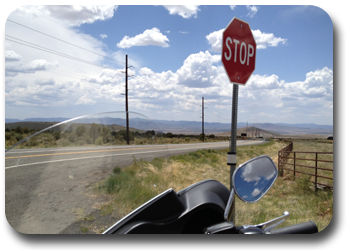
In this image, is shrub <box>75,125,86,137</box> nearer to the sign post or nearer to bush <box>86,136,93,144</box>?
bush <box>86,136,93,144</box>

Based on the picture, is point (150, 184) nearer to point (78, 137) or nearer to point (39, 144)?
point (78, 137)

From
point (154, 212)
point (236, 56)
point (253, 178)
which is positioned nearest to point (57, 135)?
point (154, 212)

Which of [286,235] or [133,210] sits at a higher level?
[133,210]

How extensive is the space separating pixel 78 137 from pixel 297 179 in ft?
27.7

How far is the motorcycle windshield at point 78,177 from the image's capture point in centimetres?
92

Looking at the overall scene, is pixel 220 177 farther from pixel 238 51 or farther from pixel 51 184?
pixel 51 184

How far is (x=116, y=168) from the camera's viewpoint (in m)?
1.08

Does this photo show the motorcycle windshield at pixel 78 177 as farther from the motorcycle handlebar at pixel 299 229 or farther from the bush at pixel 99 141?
the motorcycle handlebar at pixel 299 229

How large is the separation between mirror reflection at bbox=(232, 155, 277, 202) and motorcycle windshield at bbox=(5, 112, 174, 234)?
369 mm

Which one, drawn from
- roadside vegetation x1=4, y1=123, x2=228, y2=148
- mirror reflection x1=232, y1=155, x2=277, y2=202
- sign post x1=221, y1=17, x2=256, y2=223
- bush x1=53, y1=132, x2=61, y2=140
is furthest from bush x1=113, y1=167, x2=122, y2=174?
sign post x1=221, y1=17, x2=256, y2=223

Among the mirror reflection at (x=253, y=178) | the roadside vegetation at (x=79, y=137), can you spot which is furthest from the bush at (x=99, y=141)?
the mirror reflection at (x=253, y=178)

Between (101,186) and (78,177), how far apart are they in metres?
0.10

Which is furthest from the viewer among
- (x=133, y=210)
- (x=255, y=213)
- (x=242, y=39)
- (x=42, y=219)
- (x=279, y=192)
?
(x=279, y=192)

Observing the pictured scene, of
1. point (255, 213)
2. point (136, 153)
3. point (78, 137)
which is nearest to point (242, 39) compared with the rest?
point (136, 153)
